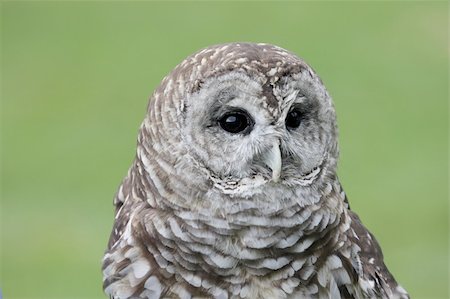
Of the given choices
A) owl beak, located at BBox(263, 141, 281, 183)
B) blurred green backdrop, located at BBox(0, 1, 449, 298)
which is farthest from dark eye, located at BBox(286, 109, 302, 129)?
blurred green backdrop, located at BBox(0, 1, 449, 298)

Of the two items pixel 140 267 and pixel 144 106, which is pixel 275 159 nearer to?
pixel 140 267

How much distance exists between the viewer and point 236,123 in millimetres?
4352

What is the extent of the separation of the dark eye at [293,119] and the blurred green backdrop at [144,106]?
5136 mm

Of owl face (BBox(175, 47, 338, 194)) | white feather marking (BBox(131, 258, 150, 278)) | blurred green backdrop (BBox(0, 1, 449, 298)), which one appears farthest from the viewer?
blurred green backdrop (BBox(0, 1, 449, 298))

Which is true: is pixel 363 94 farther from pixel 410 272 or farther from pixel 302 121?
pixel 302 121

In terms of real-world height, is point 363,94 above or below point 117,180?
above

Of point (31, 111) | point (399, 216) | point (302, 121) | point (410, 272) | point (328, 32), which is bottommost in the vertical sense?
point (302, 121)

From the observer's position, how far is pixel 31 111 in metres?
12.4

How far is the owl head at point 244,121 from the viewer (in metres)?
4.27

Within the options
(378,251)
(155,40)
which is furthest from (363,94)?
(378,251)

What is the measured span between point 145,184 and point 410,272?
210 inches

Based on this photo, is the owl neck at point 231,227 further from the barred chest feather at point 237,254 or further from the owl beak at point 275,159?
the owl beak at point 275,159

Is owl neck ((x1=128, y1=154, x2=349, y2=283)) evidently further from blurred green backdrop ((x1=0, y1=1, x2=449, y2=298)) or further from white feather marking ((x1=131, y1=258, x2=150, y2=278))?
blurred green backdrop ((x1=0, y1=1, x2=449, y2=298))

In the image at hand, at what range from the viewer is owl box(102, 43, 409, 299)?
4301 mm
